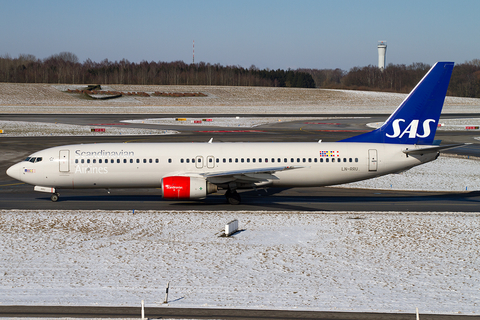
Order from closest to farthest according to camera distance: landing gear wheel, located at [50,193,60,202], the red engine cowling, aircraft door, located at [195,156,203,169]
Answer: the red engine cowling → aircraft door, located at [195,156,203,169] → landing gear wheel, located at [50,193,60,202]

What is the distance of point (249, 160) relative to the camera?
30578 millimetres

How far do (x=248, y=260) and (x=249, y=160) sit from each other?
40.8 feet

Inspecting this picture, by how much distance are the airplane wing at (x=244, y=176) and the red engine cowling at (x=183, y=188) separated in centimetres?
81

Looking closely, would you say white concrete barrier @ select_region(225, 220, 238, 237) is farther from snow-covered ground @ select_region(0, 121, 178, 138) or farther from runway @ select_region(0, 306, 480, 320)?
snow-covered ground @ select_region(0, 121, 178, 138)

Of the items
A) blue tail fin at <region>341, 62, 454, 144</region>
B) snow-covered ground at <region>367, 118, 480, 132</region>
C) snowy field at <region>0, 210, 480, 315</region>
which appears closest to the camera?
snowy field at <region>0, 210, 480, 315</region>

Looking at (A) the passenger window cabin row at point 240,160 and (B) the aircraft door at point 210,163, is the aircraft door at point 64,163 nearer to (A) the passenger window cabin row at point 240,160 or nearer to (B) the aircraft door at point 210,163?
(A) the passenger window cabin row at point 240,160

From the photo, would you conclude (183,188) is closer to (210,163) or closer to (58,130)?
(210,163)

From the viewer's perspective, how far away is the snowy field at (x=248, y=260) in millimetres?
14891

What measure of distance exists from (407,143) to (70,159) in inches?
915

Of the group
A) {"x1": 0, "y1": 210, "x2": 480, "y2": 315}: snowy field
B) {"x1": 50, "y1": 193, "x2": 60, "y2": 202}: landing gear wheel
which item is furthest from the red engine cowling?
{"x1": 50, "y1": 193, "x2": 60, "y2": 202}: landing gear wheel

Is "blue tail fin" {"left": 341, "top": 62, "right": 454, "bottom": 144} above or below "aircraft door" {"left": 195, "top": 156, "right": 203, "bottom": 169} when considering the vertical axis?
above

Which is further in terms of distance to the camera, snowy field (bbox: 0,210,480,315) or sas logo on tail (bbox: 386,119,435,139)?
sas logo on tail (bbox: 386,119,435,139)

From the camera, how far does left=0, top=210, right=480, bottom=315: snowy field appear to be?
1489 centimetres

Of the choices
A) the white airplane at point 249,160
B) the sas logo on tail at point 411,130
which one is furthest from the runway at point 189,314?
the sas logo on tail at point 411,130
